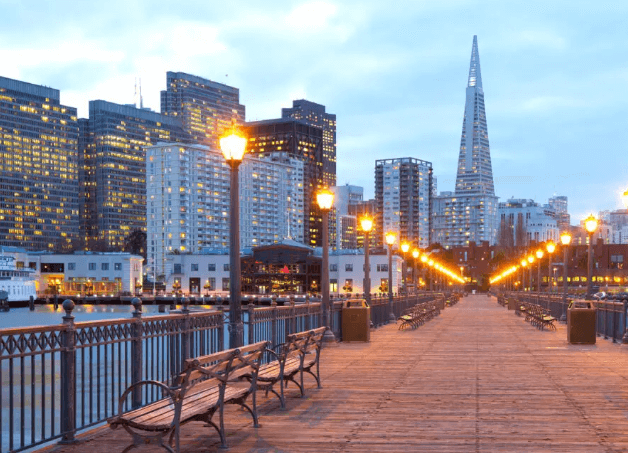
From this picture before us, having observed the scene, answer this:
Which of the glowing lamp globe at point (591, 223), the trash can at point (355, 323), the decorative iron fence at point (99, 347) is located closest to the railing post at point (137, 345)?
the decorative iron fence at point (99, 347)

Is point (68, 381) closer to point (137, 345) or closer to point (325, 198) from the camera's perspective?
point (137, 345)

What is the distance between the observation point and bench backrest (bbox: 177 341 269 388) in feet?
24.8

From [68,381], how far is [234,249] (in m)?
4.97

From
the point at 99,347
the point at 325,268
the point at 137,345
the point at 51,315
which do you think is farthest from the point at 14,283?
the point at 137,345

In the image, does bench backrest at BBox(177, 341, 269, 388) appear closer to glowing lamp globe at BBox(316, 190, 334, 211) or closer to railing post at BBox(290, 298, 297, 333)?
railing post at BBox(290, 298, 297, 333)

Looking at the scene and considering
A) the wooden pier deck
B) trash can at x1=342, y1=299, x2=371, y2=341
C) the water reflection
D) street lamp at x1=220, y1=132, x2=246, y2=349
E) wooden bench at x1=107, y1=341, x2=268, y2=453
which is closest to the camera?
wooden bench at x1=107, y1=341, x2=268, y2=453

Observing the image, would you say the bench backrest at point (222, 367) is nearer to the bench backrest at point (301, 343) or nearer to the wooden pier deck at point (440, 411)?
the wooden pier deck at point (440, 411)

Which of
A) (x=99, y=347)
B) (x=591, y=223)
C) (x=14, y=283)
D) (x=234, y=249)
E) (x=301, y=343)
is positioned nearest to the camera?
(x=99, y=347)

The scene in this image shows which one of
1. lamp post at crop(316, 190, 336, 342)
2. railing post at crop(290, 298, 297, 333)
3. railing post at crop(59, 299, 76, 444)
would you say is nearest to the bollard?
railing post at crop(59, 299, 76, 444)

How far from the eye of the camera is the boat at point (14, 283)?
140m

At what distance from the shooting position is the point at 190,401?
8297 millimetres

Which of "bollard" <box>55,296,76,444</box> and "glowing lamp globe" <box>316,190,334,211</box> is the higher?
"glowing lamp globe" <box>316,190,334,211</box>

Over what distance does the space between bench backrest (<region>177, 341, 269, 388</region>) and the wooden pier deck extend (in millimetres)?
734

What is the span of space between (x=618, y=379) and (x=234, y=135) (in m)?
8.43
